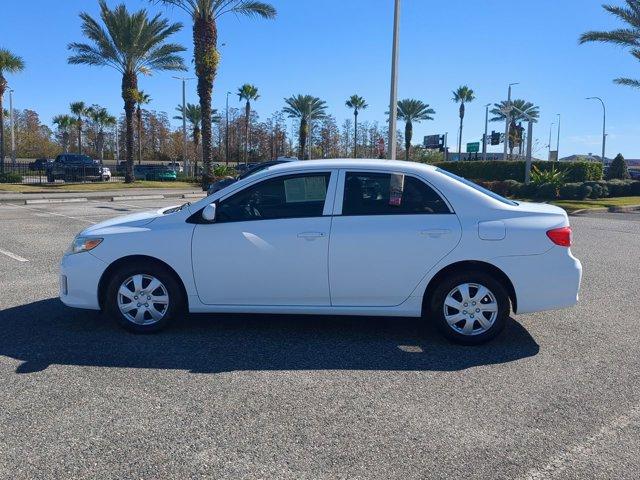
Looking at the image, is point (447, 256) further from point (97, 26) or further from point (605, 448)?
point (97, 26)

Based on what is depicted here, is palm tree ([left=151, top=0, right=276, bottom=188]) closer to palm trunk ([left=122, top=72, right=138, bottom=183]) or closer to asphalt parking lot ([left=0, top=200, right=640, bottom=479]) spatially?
palm trunk ([left=122, top=72, right=138, bottom=183])

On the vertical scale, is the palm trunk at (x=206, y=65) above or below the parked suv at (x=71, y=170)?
above

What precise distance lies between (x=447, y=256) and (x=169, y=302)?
2.42 meters

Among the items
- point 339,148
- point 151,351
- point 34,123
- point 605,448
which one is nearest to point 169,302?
point 151,351

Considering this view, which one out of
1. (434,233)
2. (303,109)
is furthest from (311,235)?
(303,109)

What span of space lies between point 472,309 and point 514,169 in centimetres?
3849

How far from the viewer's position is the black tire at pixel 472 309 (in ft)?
16.3

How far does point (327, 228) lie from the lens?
5.02 metres

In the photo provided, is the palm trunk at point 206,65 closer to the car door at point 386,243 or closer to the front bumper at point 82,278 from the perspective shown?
the front bumper at point 82,278

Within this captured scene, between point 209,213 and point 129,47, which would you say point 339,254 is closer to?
point 209,213

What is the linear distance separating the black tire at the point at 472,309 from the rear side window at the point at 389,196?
61 cm

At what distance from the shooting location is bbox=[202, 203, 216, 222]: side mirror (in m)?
5.07

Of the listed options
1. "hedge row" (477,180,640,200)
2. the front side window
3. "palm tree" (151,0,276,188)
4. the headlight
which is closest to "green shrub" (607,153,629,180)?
"hedge row" (477,180,640,200)

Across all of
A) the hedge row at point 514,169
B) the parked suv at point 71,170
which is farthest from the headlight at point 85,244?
the hedge row at point 514,169
